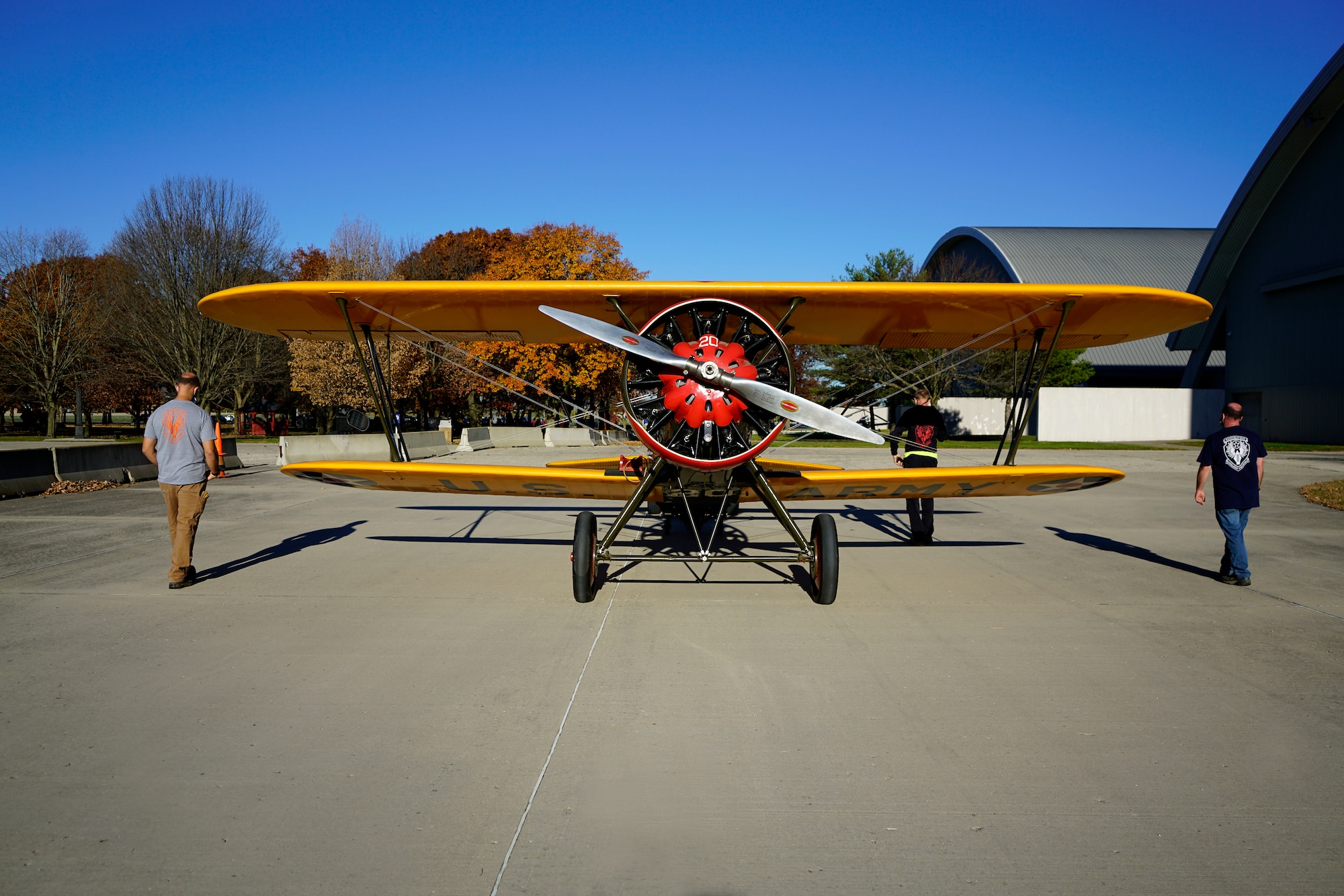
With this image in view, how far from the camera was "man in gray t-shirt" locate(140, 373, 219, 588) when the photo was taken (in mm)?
5973

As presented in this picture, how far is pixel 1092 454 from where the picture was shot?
953 inches

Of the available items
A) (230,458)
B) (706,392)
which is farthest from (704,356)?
(230,458)

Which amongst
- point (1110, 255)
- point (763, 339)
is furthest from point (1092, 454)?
point (1110, 255)

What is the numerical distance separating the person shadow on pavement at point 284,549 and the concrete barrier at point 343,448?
12507 millimetres

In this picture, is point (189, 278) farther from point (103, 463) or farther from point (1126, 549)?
point (1126, 549)

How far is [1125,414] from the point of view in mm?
36125

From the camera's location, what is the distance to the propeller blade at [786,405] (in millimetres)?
5172

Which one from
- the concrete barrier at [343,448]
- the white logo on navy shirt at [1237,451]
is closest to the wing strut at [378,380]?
the white logo on navy shirt at [1237,451]

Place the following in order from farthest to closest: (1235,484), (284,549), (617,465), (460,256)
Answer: (460,256) → (617,465) → (284,549) → (1235,484)

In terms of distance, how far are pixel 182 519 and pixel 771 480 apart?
4.91m

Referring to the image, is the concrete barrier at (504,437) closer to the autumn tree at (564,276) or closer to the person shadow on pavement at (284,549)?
the autumn tree at (564,276)

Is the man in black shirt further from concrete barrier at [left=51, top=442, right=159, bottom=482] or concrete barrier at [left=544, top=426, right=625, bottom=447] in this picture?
concrete barrier at [left=544, top=426, right=625, bottom=447]

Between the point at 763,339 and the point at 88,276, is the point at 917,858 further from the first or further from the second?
the point at 88,276

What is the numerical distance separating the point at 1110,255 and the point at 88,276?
57963 millimetres
